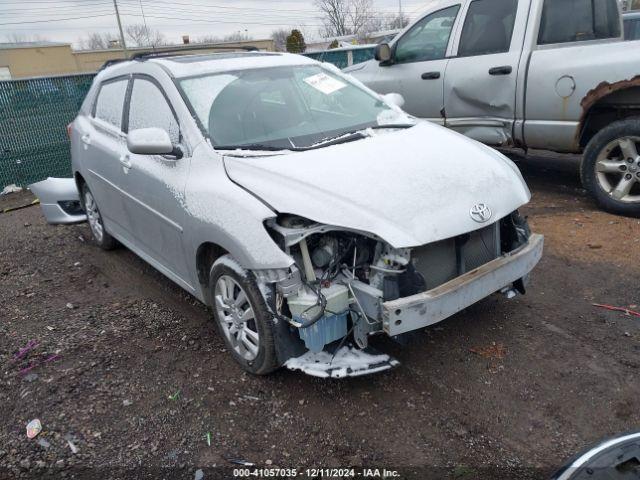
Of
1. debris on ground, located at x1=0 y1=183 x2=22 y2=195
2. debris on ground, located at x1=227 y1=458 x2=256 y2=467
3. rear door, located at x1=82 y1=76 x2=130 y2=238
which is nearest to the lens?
debris on ground, located at x1=227 y1=458 x2=256 y2=467

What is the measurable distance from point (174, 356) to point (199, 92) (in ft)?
5.94

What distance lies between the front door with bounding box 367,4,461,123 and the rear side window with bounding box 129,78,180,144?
12.1ft

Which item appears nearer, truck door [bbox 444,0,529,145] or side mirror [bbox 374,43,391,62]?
truck door [bbox 444,0,529,145]

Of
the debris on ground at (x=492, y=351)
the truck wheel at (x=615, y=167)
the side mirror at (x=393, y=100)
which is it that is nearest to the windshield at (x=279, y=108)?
the side mirror at (x=393, y=100)

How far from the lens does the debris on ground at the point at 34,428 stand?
9.61 ft

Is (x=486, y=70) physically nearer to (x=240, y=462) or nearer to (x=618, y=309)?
(x=618, y=309)

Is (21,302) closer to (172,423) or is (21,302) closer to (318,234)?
(172,423)

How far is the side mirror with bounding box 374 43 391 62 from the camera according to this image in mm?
6590

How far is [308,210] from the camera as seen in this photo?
277cm

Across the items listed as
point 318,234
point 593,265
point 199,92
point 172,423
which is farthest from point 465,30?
point 172,423

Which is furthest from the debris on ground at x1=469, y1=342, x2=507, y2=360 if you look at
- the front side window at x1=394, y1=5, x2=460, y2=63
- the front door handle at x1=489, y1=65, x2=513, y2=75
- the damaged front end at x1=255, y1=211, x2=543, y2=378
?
the front side window at x1=394, y1=5, x2=460, y2=63

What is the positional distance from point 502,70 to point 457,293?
146 inches

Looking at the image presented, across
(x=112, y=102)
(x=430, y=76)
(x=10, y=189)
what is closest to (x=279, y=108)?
(x=112, y=102)

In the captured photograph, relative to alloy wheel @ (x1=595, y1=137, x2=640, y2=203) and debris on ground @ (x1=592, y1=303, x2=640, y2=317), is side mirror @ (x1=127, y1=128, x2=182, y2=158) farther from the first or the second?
alloy wheel @ (x1=595, y1=137, x2=640, y2=203)
